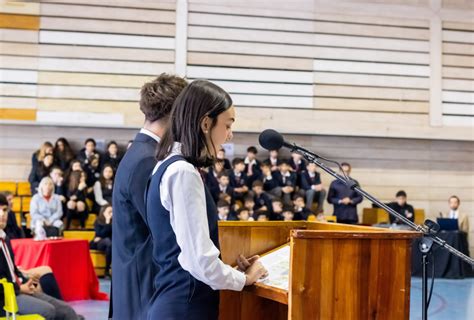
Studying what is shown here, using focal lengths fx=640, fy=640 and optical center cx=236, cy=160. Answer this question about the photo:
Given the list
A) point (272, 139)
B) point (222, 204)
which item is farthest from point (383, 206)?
point (222, 204)

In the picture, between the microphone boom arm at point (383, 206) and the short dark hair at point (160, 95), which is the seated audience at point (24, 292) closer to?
the short dark hair at point (160, 95)

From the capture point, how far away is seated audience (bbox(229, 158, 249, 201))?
35.4ft

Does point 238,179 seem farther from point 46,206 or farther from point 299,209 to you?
point 46,206

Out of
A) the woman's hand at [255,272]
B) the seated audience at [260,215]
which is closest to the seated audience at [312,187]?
the seated audience at [260,215]

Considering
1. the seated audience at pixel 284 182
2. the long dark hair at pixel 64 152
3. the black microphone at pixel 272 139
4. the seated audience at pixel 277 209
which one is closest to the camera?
the black microphone at pixel 272 139

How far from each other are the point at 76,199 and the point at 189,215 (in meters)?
8.58

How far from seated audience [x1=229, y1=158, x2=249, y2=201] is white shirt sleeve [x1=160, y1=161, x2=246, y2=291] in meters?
8.90

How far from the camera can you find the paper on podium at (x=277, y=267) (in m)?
2.01

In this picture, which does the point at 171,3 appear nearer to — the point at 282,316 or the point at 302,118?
the point at 302,118

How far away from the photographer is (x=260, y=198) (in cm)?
1074

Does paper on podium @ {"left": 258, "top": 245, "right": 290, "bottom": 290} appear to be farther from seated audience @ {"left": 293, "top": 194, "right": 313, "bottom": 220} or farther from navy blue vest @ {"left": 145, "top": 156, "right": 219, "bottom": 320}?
seated audience @ {"left": 293, "top": 194, "right": 313, "bottom": 220}

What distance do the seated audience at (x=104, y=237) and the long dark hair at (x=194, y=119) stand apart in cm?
729

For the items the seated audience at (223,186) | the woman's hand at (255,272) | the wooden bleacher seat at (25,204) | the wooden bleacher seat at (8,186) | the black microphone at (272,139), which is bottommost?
the wooden bleacher seat at (25,204)

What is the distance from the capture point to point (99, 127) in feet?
38.1
